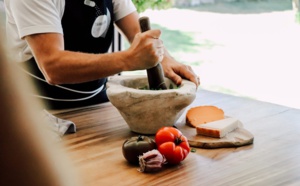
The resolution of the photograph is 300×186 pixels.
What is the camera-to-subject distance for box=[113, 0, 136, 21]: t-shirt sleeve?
2232mm

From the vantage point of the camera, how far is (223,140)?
1.55 metres

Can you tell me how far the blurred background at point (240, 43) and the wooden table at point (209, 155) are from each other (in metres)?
3.71

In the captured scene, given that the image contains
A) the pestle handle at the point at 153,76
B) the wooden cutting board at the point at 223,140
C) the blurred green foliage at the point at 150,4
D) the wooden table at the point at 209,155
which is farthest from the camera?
the blurred green foliage at the point at 150,4

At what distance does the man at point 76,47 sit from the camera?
174cm

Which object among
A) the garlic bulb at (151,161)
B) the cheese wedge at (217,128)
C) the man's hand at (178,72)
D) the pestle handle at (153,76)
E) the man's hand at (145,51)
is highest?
the man's hand at (145,51)

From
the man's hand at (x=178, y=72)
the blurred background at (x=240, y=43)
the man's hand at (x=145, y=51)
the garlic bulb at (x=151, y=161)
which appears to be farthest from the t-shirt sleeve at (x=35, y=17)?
the blurred background at (x=240, y=43)

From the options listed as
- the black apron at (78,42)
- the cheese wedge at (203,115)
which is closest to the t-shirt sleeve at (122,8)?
the black apron at (78,42)

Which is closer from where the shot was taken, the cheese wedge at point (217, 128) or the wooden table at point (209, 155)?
the wooden table at point (209, 155)

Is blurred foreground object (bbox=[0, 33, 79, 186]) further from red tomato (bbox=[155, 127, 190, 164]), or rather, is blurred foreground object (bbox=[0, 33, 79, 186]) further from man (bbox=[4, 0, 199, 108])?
man (bbox=[4, 0, 199, 108])

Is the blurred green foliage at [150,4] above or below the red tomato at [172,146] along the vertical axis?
above

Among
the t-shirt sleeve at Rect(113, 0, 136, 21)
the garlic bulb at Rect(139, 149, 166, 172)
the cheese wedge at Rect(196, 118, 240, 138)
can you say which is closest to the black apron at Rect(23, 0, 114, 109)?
the t-shirt sleeve at Rect(113, 0, 136, 21)

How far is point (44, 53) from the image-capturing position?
1816 millimetres

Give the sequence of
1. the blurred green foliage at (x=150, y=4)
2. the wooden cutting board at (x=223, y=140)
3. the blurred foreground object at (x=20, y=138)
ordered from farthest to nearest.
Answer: the blurred green foliage at (x=150, y=4) < the wooden cutting board at (x=223, y=140) < the blurred foreground object at (x=20, y=138)

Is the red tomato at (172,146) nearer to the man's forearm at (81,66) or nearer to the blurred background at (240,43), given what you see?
the man's forearm at (81,66)
